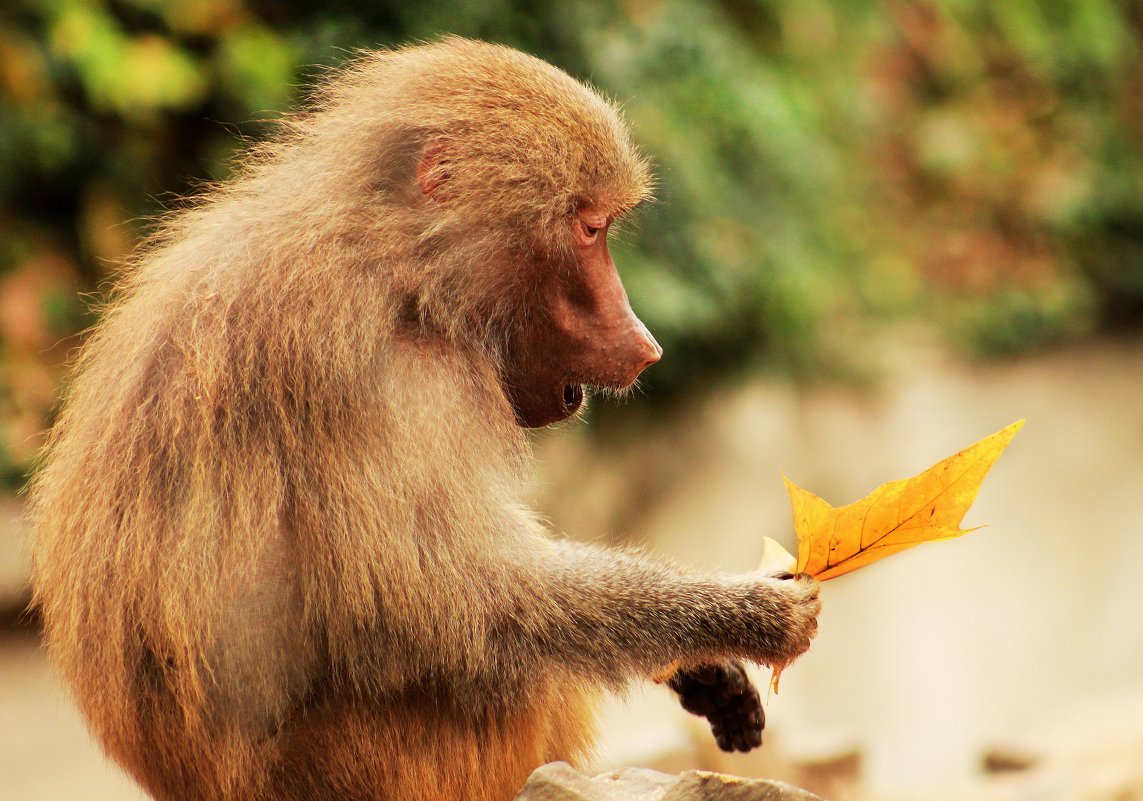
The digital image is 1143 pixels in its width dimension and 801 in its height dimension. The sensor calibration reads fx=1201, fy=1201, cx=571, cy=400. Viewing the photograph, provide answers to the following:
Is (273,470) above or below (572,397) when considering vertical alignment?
below

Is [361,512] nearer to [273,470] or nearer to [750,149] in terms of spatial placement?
[273,470]

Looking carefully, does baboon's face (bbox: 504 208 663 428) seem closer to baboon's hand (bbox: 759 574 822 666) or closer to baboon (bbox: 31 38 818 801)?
baboon (bbox: 31 38 818 801)

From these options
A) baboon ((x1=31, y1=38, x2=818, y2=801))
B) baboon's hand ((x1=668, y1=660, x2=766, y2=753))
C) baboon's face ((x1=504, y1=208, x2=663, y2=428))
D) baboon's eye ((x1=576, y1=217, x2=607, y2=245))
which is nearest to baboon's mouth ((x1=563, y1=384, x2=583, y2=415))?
baboon's face ((x1=504, y1=208, x2=663, y2=428))

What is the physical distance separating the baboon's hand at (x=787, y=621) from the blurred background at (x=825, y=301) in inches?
51.1

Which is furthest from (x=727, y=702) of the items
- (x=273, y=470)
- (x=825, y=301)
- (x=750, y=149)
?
(x=825, y=301)

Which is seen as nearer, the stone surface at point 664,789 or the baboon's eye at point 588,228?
the stone surface at point 664,789

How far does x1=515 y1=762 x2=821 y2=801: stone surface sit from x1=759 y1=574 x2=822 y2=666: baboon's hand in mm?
264

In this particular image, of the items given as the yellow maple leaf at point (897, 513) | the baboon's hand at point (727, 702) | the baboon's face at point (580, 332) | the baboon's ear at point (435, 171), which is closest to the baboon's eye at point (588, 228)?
the baboon's face at point (580, 332)

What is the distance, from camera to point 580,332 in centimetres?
275

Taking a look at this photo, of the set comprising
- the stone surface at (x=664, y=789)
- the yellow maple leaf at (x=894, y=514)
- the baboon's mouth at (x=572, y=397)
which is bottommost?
the stone surface at (x=664, y=789)

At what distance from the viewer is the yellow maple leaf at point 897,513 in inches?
94.7

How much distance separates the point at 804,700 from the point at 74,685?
19.5 ft

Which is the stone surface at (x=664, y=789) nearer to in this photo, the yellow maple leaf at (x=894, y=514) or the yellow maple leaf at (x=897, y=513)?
the yellow maple leaf at (x=894, y=514)

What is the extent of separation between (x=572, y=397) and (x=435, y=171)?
2.07 feet
